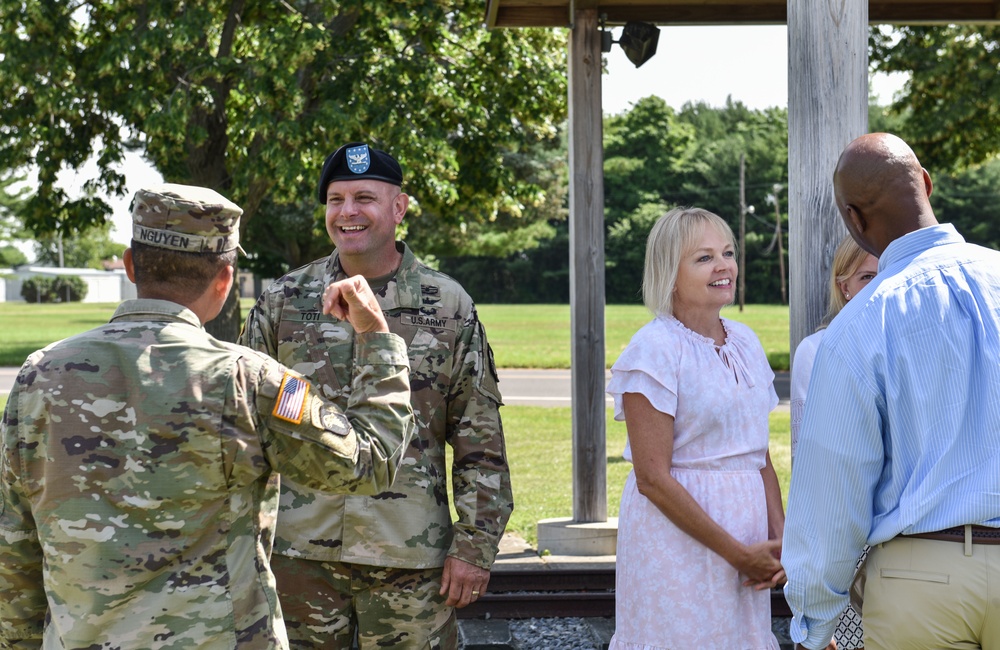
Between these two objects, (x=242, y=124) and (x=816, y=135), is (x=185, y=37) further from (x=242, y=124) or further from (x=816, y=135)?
(x=816, y=135)

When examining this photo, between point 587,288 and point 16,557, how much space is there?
15.1 feet

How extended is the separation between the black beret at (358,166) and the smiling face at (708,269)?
954 mm

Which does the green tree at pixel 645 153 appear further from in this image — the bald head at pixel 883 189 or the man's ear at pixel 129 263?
the man's ear at pixel 129 263

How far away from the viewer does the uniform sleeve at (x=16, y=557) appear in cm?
227

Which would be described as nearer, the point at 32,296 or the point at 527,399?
the point at 527,399

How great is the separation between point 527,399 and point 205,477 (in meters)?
15.5

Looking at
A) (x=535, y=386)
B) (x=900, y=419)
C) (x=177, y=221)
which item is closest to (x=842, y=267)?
(x=900, y=419)

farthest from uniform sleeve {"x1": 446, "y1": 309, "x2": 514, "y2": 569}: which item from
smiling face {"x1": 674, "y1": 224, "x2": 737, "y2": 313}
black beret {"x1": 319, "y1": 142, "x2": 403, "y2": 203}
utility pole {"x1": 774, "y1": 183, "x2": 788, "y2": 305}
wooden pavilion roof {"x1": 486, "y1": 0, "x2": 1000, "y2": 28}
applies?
utility pole {"x1": 774, "y1": 183, "x2": 788, "y2": 305}

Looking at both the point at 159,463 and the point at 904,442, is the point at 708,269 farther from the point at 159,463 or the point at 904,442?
the point at 159,463

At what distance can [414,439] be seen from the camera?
10.7 ft

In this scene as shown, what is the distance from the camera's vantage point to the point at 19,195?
60.3 m

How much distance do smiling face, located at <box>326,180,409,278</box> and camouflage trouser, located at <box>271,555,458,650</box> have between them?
934 mm

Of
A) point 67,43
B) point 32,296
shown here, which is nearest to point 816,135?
point 67,43

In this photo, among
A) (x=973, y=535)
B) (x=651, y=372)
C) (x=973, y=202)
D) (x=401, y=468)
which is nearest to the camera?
(x=973, y=535)
